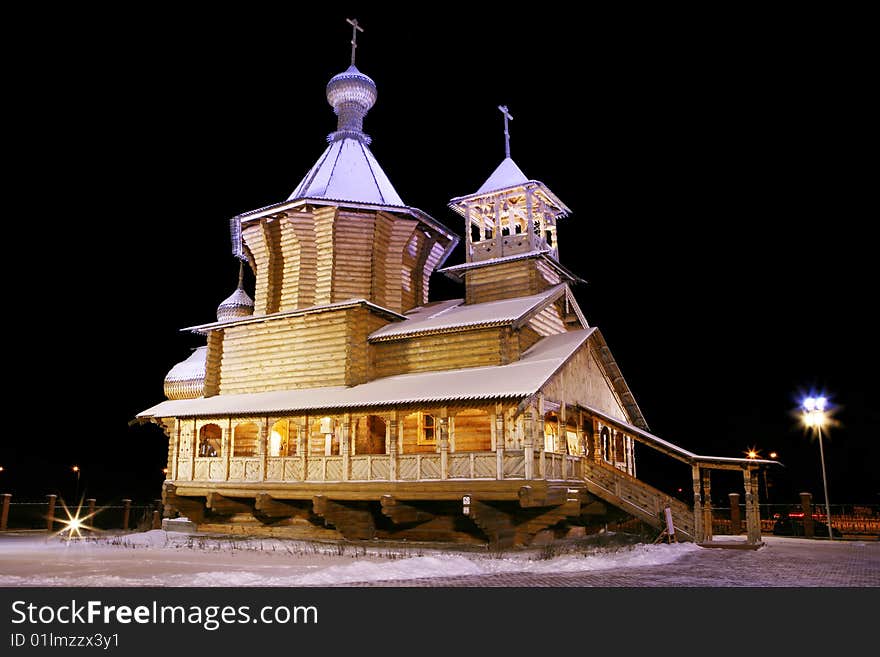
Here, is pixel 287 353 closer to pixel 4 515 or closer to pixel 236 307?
pixel 236 307

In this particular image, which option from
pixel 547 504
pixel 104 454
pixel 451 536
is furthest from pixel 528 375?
pixel 104 454

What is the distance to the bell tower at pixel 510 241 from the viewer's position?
1051 inches

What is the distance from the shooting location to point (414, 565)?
15.2 meters

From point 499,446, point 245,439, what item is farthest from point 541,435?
point 245,439

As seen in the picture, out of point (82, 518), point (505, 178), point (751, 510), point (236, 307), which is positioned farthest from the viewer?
point (236, 307)

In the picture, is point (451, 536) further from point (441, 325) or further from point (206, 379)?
point (206, 379)

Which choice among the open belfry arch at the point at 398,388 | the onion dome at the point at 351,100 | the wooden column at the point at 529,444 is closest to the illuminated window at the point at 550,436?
the open belfry arch at the point at 398,388

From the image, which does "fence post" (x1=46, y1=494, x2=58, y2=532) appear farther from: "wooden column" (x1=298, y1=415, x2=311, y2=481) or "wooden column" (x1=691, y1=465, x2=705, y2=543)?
"wooden column" (x1=691, y1=465, x2=705, y2=543)

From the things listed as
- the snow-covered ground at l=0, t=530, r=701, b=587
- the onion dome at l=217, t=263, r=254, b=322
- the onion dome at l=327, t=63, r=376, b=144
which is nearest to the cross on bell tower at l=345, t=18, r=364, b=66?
the onion dome at l=327, t=63, r=376, b=144

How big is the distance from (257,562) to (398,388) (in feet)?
23.0

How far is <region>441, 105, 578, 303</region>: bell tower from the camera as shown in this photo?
87.6 feet

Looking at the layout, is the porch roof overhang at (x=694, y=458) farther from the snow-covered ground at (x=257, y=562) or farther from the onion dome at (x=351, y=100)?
the onion dome at (x=351, y=100)

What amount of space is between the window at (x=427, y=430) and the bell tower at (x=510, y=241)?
543cm

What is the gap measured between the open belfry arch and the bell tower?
74 millimetres
